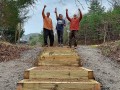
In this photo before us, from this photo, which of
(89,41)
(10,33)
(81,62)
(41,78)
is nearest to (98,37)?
(89,41)

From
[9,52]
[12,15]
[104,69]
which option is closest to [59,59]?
[104,69]

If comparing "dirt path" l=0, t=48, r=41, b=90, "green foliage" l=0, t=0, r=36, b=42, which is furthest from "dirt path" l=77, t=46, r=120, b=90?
"green foliage" l=0, t=0, r=36, b=42

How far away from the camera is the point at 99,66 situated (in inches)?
569

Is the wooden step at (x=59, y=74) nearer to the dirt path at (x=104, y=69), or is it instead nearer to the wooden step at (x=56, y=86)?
the dirt path at (x=104, y=69)

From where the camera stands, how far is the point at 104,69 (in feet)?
45.8

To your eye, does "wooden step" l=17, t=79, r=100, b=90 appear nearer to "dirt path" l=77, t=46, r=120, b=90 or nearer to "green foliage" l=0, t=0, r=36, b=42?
"dirt path" l=77, t=46, r=120, b=90

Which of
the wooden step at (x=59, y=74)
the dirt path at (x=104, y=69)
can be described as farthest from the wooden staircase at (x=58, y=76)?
the dirt path at (x=104, y=69)

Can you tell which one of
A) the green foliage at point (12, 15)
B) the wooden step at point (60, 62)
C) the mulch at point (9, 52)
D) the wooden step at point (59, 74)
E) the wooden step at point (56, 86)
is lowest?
the wooden step at point (56, 86)

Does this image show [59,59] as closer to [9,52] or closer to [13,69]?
[13,69]

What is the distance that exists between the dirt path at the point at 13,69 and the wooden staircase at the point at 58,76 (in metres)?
0.66

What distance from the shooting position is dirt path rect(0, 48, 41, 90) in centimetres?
1163

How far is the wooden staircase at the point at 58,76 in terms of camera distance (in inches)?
375

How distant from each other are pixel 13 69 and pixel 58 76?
11.3 ft

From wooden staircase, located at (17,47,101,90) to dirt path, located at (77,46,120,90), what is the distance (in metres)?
0.60
